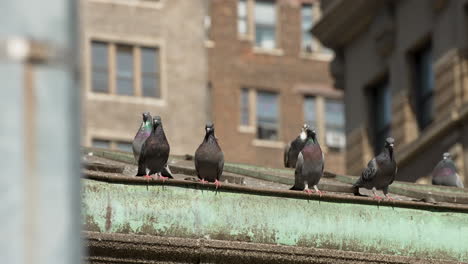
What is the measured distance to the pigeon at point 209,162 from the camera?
1659 cm

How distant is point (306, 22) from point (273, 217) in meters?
77.2

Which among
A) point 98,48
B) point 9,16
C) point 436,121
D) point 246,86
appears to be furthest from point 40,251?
point 246,86

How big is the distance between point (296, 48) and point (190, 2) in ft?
44.1

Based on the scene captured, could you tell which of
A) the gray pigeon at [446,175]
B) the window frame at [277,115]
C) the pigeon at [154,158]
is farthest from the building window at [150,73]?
the pigeon at [154,158]

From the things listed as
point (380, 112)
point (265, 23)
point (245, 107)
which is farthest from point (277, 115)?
point (380, 112)

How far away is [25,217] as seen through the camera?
16.6ft

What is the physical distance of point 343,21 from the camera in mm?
55156

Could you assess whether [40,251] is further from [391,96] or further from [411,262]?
[391,96]

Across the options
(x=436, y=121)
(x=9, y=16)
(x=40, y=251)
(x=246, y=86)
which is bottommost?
(x=40, y=251)

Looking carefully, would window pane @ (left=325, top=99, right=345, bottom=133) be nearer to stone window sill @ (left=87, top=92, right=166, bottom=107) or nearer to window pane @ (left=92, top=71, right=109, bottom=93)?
stone window sill @ (left=87, top=92, right=166, bottom=107)

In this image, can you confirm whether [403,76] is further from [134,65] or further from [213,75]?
[213,75]

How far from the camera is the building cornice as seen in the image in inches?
2115

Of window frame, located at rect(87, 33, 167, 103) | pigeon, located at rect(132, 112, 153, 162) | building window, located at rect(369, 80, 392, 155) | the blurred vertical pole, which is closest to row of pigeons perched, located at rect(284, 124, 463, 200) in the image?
pigeon, located at rect(132, 112, 153, 162)

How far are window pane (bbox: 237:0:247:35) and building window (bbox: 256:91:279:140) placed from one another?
135 inches
